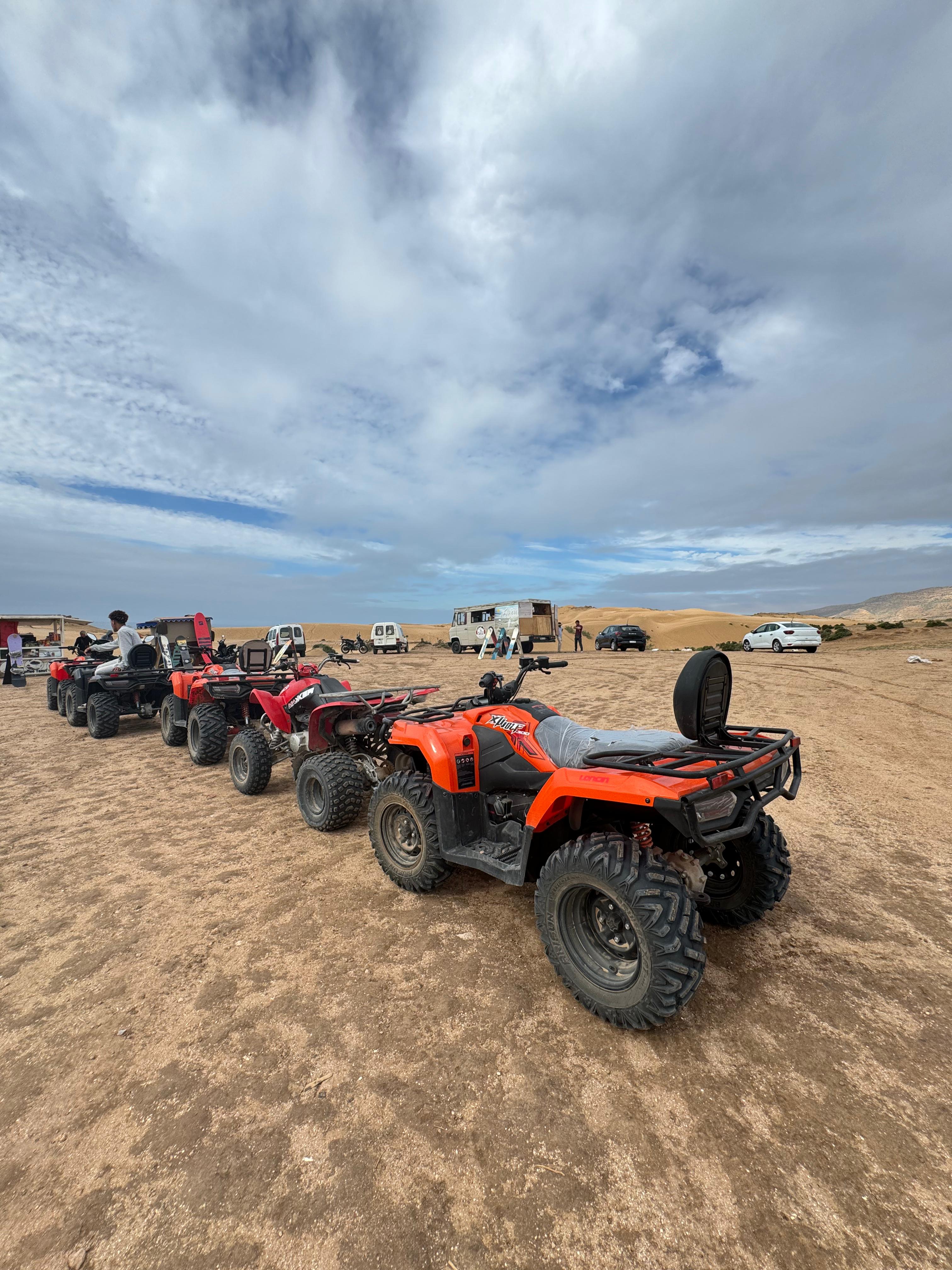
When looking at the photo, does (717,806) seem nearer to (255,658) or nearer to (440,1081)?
(440,1081)

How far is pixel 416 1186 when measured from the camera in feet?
5.64

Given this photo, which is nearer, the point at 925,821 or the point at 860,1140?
the point at 860,1140

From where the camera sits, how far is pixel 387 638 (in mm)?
29766

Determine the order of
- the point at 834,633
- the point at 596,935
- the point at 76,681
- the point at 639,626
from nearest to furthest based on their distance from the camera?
the point at 596,935 < the point at 76,681 < the point at 834,633 < the point at 639,626

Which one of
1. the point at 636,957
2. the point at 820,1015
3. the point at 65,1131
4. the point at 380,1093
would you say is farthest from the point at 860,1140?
the point at 65,1131

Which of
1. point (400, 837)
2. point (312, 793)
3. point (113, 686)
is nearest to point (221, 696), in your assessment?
point (312, 793)

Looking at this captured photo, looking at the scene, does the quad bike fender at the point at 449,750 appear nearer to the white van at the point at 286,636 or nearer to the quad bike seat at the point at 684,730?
the quad bike seat at the point at 684,730

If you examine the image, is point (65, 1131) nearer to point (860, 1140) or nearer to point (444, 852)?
point (444, 852)

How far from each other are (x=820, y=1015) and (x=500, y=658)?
2174cm

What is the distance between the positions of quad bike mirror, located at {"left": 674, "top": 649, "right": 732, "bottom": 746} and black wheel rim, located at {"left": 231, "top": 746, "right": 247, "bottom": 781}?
15.8 feet

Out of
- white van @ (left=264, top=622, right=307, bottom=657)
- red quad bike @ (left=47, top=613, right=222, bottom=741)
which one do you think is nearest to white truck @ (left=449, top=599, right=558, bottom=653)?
white van @ (left=264, top=622, right=307, bottom=657)

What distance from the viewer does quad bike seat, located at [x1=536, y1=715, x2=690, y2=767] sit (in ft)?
8.61

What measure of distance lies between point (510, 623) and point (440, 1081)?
25791 mm

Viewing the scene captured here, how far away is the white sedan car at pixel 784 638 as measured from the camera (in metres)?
20.0
